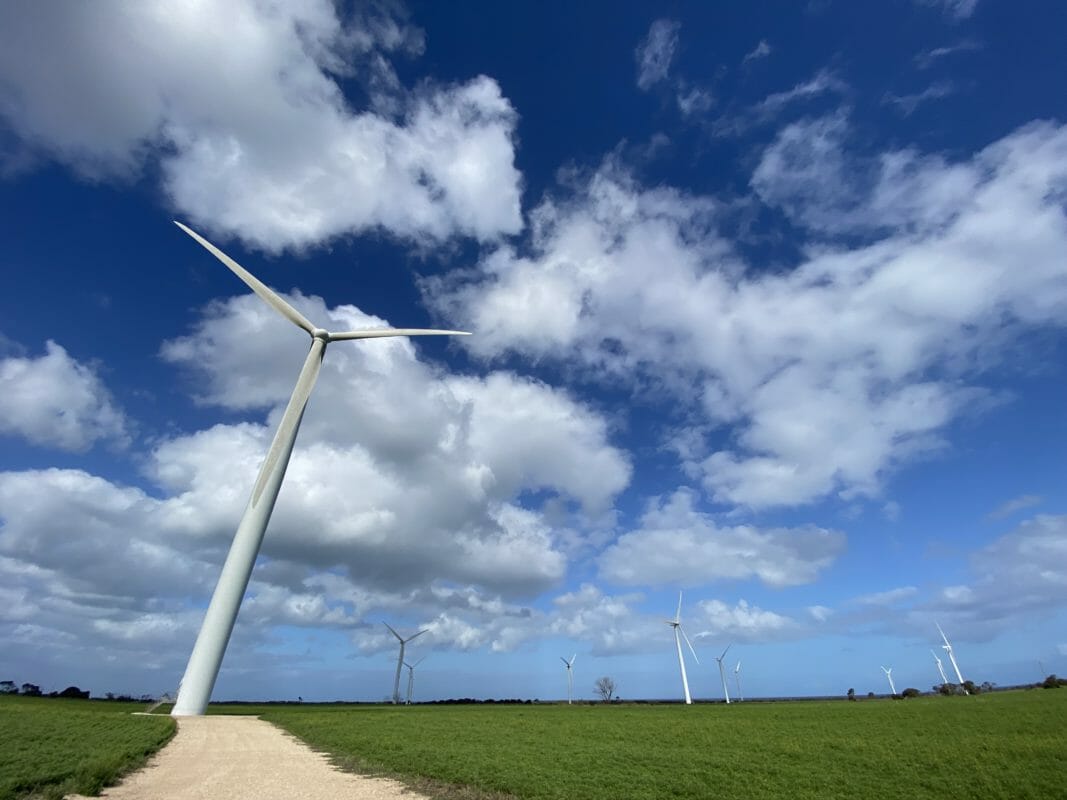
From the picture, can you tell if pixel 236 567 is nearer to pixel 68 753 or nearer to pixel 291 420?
pixel 291 420

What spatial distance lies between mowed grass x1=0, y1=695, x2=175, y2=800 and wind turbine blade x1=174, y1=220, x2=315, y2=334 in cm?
3721

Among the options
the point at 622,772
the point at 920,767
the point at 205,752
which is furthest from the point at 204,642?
the point at 920,767

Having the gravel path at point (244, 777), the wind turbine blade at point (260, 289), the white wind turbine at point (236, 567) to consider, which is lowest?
the gravel path at point (244, 777)

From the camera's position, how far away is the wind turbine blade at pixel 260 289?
189 feet

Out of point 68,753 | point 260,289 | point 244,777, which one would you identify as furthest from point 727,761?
point 260,289

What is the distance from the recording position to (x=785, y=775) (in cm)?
2502

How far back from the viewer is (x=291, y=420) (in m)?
54.6

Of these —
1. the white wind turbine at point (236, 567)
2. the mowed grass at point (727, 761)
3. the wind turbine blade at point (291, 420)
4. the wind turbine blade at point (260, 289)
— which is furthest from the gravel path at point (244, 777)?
the wind turbine blade at point (260, 289)

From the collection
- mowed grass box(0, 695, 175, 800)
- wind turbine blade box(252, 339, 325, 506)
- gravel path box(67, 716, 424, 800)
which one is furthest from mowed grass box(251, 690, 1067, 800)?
wind turbine blade box(252, 339, 325, 506)

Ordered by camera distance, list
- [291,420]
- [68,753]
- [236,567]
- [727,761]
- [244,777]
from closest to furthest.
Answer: [244,777]
[68,753]
[727,761]
[236,567]
[291,420]

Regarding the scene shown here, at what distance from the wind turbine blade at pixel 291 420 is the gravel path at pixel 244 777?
22.9 meters

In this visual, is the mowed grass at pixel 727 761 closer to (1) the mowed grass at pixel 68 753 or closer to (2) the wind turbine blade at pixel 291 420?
(1) the mowed grass at pixel 68 753

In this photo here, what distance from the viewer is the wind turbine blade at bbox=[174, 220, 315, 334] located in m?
57.5

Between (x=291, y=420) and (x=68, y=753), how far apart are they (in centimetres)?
3215
